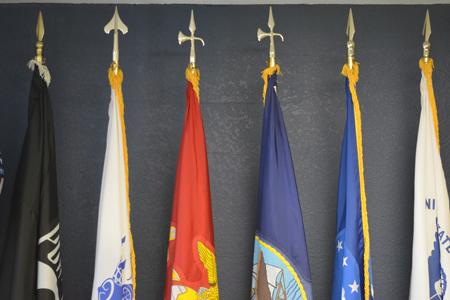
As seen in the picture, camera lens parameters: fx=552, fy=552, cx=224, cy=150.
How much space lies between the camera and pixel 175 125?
231 centimetres

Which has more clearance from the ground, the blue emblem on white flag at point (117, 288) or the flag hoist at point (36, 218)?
the flag hoist at point (36, 218)

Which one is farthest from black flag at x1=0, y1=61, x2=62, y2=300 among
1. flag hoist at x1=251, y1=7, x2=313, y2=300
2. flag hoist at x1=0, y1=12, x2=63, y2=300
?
flag hoist at x1=251, y1=7, x2=313, y2=300

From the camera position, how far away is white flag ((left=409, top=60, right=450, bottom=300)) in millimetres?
1979

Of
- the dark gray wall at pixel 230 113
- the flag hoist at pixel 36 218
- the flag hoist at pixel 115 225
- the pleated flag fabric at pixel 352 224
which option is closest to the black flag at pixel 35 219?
the flag hoist at pixel 36 218

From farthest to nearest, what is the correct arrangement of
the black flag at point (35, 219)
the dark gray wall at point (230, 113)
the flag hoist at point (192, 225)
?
the dark gray wall at point (230, 113) < the flag hoist at point (192, 225) < the black flag at point (35, 219)

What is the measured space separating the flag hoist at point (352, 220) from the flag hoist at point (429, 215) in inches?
7.5

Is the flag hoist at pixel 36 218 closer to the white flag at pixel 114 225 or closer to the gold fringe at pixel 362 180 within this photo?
the white flag at pixel 114 225

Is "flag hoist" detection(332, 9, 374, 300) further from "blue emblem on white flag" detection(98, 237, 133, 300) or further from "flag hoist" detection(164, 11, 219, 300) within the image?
"blue emblem on white flag" detection(98, 237, 133, 300)

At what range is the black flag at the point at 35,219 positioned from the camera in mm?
1782

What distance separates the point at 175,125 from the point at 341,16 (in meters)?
0.85

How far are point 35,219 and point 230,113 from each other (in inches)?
35.4

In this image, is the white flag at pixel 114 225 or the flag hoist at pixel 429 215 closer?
the white flag at pixel 114 225

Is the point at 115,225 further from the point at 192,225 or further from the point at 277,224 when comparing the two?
the point at 277,224

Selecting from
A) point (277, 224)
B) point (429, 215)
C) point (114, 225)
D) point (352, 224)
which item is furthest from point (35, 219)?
point (429, 215)
